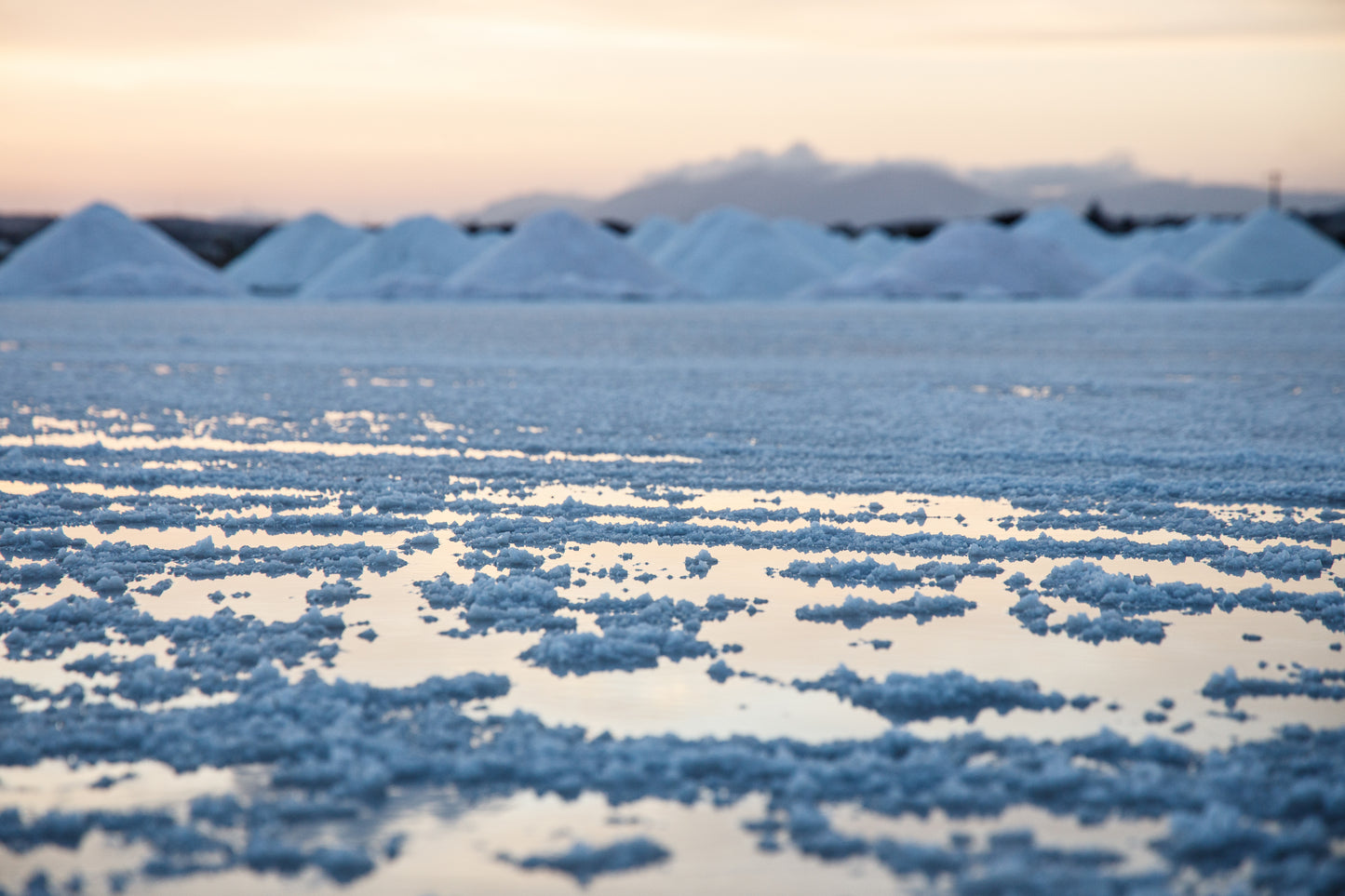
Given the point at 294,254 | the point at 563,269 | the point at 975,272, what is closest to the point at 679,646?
the point at 563,269

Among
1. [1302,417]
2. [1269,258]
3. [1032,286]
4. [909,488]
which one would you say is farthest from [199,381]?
[1269,258]

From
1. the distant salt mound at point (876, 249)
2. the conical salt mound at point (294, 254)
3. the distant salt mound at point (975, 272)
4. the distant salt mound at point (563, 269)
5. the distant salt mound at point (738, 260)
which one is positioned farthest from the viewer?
the distant salt mound at point (876, 249)

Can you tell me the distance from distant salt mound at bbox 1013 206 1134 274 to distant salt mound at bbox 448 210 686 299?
22.5 m

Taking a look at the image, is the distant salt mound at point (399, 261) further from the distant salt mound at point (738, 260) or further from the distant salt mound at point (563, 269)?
the distant salt mound at point (738, 260)

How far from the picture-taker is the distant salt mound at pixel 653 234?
72625 millimetres

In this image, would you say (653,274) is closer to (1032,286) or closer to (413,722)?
(1032,286)

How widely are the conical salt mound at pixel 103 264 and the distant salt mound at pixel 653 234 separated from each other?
81.8ft

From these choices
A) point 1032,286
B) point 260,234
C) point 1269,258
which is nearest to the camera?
point 1032,286

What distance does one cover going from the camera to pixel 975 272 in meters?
54.5

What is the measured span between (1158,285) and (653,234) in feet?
107

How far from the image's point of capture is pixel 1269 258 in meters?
60.5

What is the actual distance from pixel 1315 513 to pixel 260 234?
14594 cm

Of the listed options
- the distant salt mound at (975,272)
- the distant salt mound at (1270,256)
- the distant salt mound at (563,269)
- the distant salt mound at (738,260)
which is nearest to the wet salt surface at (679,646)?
the distant salt mound at (563,269)

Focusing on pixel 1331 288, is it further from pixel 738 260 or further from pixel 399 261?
pixel 399 261
